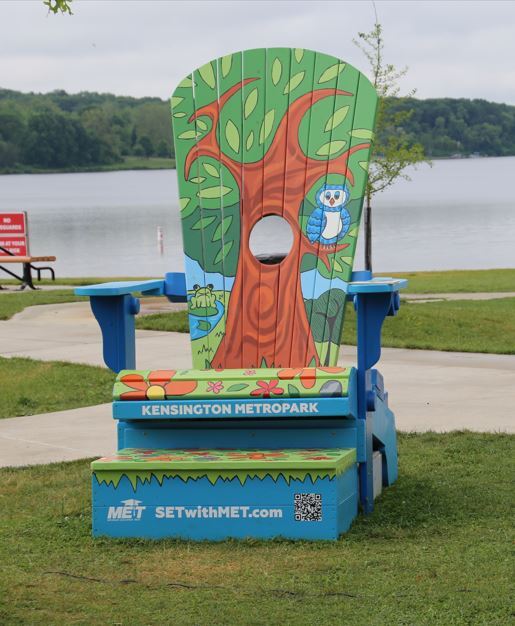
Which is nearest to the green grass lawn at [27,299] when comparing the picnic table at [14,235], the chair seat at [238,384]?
the picnic table at [14,235]

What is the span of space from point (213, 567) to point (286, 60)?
9.32ft

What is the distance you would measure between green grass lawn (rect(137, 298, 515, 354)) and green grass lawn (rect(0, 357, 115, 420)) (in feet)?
8.69

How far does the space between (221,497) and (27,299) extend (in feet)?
39.9

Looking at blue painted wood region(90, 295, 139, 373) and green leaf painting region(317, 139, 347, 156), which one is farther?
green leaf painting region(317, 139, 347, 156)

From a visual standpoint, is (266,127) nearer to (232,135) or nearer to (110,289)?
(232,135)

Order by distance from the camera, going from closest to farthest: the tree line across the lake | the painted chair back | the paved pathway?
the painted chair back → the paved pathway → the tree line across the lake

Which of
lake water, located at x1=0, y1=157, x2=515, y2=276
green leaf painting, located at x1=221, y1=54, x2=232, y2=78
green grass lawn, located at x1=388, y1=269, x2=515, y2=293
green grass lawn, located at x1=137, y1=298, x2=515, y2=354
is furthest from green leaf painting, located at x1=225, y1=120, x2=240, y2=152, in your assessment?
lake water, located at x1=0, y1=157, x2=515, y2=276

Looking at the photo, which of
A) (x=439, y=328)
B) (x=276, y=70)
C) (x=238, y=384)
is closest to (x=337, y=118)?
(x=276, y=70)

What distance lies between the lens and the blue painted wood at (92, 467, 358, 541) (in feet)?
15.9

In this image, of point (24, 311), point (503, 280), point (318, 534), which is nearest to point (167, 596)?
point (318, 534)

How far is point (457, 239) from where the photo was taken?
167 ft

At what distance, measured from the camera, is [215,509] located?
490 cm

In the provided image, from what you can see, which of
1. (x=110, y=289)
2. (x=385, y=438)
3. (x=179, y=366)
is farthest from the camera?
(x=179, y=366)

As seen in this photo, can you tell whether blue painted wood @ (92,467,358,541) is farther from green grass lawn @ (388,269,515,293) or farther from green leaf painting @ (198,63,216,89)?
green grass lawn @ (388,269,515,293)
